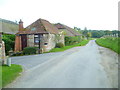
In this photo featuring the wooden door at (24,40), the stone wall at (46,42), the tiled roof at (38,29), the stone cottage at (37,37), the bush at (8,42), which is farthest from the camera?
the wooden door at (24,40)

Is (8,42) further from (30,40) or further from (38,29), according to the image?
(38,29)

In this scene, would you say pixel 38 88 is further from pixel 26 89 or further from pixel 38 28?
pixel 38 28

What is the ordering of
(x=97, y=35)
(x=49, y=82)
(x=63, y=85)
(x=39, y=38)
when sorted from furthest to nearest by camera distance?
(x=97, y=35) < (x=39, y=38) < (x=49, y=82) < (x=63, y=85)

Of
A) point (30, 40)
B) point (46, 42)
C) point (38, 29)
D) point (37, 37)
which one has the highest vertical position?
point (38, 29)

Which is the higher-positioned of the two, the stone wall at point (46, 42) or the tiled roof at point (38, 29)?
the tiled roof at point (38, 29)

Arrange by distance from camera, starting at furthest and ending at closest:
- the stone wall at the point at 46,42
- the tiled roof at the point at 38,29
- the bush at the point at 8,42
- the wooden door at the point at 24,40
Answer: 1. the wooden door at the point at 24,40
2. the bush at the point at 8,42
3. the tiled roof at the point at 38,29
4. the stone wall at the point at 46,42

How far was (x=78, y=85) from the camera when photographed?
22.2ft

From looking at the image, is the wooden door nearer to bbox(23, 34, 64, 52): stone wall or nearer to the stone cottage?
the stone cottage

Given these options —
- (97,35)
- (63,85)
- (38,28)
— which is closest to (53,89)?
(63,85)

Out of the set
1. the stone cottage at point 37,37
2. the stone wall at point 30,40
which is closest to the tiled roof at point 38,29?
the stone cottage at point 37,37

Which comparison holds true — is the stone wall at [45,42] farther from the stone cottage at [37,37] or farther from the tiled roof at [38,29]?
the tiled roof at [38,29]

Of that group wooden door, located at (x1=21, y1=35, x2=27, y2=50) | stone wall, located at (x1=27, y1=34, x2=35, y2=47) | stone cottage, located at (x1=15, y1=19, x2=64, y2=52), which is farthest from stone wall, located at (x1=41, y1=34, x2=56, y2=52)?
wooden door, located at (x1=21, y1=35, x2=27, y2=50)

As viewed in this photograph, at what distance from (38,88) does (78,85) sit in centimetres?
222

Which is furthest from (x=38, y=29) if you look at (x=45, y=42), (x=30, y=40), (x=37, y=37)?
(x=45, y=42)
